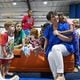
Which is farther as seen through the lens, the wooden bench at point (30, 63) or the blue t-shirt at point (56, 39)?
the wooden bench at point (30, 63)

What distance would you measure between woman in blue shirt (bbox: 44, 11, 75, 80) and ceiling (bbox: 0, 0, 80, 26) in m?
10.8

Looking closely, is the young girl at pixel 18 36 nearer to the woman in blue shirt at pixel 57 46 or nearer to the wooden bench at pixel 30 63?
the wooden bench at pixel 30 63

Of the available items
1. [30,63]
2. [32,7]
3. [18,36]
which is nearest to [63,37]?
[30,63]

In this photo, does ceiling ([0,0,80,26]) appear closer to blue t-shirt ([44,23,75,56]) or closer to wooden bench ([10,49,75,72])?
wooden bench ([10,49,75,72])

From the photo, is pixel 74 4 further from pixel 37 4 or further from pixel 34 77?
pixel 34 77

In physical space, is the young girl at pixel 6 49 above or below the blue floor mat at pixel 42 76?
above

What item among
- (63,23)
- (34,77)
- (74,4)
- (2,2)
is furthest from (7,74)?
(74,4)

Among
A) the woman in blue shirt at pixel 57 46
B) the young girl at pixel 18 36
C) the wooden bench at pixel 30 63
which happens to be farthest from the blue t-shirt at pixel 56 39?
the young girl at pixel 18 36

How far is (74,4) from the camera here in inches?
607

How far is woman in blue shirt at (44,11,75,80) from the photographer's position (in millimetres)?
3371

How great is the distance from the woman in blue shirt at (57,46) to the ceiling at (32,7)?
10.8 meters

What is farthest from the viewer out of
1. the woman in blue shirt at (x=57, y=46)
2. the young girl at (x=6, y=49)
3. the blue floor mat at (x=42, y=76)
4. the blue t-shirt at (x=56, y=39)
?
the blue floor mat at (x=42, y=76)

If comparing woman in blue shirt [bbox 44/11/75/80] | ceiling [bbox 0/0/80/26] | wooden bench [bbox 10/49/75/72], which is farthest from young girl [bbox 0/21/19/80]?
ceiling [bbox 0/0/80/26]

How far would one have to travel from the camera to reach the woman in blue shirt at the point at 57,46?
11.1 ft
